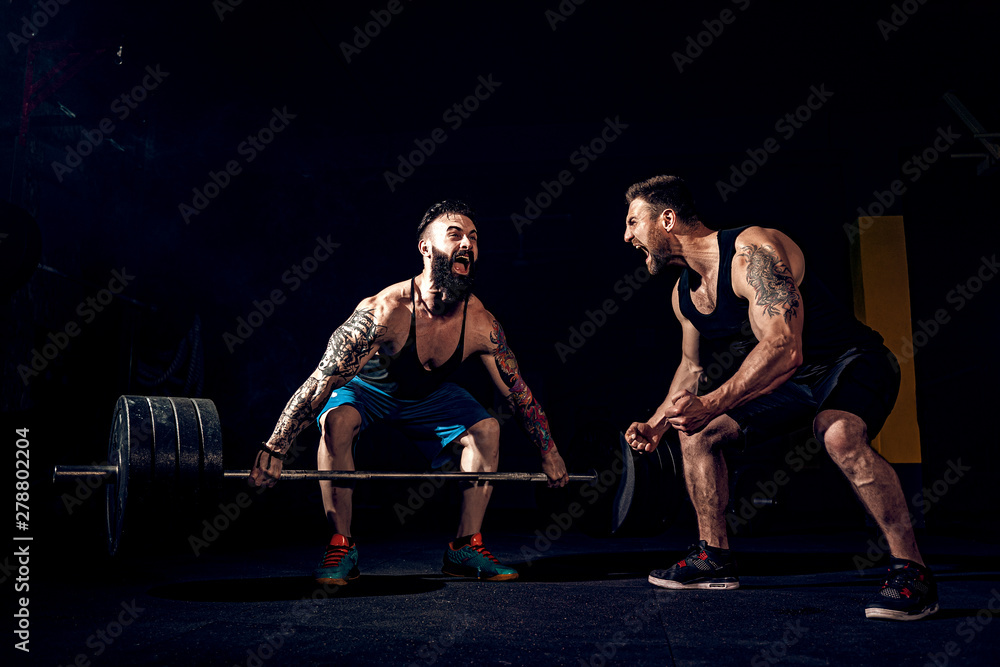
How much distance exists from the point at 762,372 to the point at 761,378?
0.02 m

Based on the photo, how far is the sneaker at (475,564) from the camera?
2258 millimetres

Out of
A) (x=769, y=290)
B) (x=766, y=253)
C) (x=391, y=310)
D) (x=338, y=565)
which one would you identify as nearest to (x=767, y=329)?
(x=769, y=290)

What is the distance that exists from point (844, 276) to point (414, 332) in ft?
12.9

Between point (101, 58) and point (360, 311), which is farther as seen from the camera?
point (101, 58)

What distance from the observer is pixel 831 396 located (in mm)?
1843

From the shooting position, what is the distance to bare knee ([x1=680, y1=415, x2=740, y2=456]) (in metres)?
2.12

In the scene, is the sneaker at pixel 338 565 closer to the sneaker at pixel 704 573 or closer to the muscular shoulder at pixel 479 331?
the muscular shoulder at pixel 479 331

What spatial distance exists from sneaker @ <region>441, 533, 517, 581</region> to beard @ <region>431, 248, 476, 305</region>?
83 cm

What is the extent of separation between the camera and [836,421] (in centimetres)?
178

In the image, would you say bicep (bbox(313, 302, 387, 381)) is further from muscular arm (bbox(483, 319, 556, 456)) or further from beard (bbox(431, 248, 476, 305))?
muscular arm (bbox(483, 319, 556, 456))

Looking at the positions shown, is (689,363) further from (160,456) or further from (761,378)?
(160,456)

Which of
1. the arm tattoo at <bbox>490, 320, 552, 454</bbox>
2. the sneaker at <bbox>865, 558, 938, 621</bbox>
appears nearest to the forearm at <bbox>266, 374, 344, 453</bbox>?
the arm tattoo at <bbox>490, 320, 552, 454</bbox>

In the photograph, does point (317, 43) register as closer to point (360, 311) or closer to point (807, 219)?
point (360, 311)

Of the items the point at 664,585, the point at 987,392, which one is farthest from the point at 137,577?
the point at 987,392
